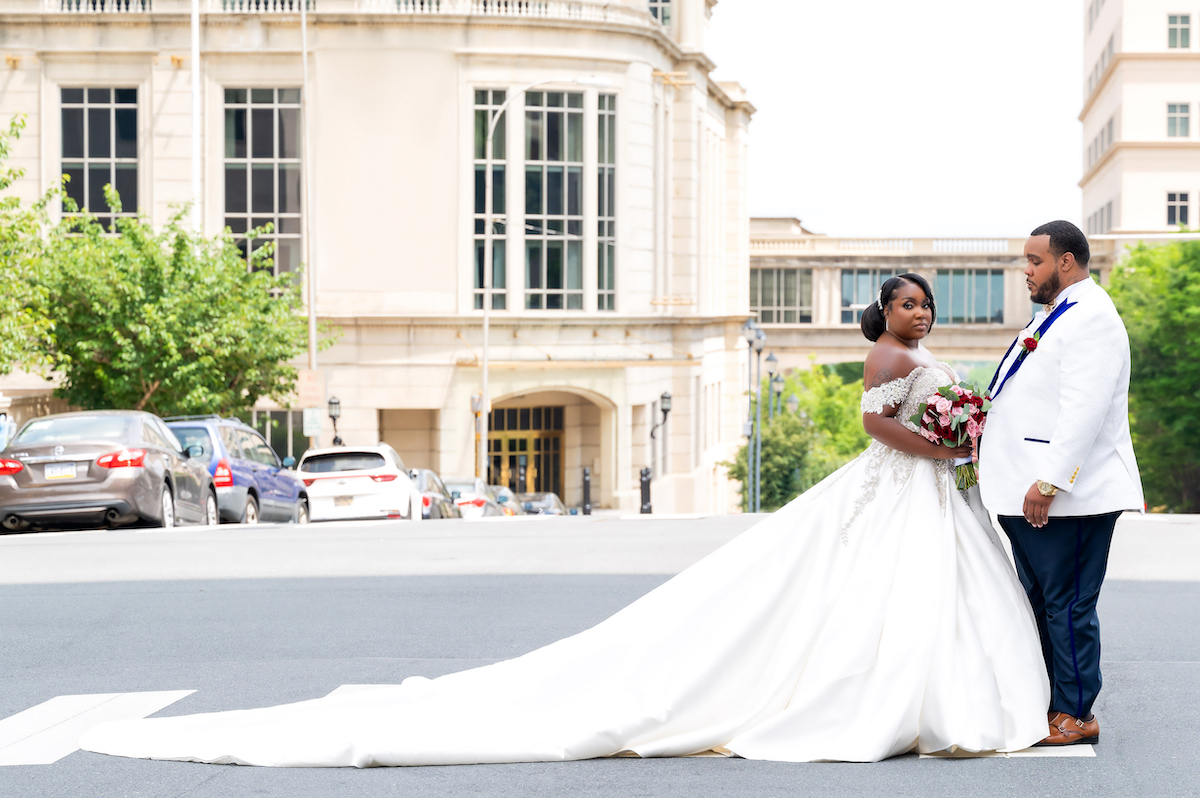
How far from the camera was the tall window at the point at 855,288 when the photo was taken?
9194 centimetres

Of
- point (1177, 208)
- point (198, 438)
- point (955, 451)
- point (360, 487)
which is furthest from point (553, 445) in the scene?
point (1177, 208)

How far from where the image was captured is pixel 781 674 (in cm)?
615

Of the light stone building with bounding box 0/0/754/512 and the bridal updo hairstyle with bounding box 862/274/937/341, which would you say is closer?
the bridal updo hairstyle with bounding box 862/274/937/341

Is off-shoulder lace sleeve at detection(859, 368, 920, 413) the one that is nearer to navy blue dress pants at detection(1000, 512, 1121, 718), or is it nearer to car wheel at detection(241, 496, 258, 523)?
navy blue dress pants at detection(1000, 512, 1121, 718)

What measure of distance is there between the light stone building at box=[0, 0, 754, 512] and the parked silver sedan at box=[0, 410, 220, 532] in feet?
84.5

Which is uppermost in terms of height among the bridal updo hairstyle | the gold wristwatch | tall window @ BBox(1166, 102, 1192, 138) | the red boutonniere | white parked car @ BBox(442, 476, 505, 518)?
tall window @ BBox(1166, 102, 1192, 138)

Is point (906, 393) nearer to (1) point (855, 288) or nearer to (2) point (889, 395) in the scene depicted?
(2) point (889, 395)

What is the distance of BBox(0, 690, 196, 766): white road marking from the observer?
6.38 metres

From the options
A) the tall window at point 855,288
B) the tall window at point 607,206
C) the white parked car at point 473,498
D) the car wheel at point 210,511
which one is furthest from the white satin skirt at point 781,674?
the tall window at point 855,288

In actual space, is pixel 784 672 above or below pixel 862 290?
below

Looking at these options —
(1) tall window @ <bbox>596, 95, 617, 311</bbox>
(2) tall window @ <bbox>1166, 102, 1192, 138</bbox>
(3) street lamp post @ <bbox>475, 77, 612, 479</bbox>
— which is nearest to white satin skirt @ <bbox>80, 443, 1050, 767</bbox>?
(3) street lamp post @ <bbox>475, 77, 612, 479</bbox>

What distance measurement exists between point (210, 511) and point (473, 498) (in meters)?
14.2

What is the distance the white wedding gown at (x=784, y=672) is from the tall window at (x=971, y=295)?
283 ft

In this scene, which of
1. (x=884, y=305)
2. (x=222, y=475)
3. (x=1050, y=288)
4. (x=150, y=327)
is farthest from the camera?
(x=150, y=327)
